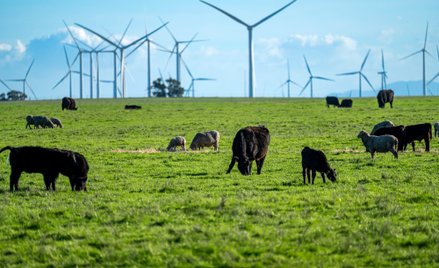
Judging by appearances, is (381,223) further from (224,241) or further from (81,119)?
(81,119)

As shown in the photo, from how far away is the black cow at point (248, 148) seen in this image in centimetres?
2167

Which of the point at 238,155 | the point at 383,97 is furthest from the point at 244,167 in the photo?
the point at 383,97

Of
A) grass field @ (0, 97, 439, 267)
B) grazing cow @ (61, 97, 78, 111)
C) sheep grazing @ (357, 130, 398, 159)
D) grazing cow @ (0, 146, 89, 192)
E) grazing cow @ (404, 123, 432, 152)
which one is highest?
grazing cow @ (61, 97, 78, 111)

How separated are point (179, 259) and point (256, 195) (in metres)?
5.46

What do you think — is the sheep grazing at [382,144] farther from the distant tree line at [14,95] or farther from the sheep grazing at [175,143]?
the distant tree line at [14,95]

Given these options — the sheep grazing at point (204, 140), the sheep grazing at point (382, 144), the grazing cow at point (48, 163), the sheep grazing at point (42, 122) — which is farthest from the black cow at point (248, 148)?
the sheep grazing at point (42, 122)

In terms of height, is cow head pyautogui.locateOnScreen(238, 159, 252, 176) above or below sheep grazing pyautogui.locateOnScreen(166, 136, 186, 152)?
below

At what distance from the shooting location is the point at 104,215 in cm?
1414

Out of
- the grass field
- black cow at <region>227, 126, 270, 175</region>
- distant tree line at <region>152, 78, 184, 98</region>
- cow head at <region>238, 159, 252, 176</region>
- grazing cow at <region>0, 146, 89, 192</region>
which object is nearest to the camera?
the grass field

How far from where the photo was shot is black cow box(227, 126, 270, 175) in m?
21.7

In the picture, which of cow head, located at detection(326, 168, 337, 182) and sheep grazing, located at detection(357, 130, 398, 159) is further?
sheep grazing, located at detection(357, 130, 398, 159)

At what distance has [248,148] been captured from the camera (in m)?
22.3

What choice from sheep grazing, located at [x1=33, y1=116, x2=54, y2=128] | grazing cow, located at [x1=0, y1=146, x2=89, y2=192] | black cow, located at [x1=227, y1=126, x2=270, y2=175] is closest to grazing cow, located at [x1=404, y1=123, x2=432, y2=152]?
black cow, located at [x1=227, y1=126, x2=270, y2=175]

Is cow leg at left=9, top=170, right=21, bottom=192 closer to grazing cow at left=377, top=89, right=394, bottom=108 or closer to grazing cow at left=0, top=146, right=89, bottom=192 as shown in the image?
grazing cow at left=0, top=146, right=89, bottom=192
